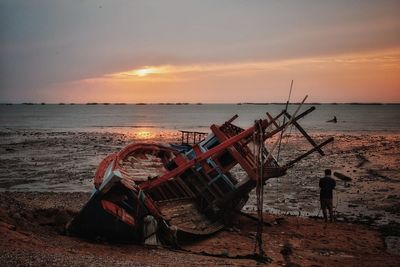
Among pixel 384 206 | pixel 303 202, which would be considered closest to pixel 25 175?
pixel 303 202

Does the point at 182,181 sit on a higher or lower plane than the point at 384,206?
higher

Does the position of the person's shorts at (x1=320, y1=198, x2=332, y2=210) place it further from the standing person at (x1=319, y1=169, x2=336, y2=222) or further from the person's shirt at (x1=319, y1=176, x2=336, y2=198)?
the person's shirt at (x1=319, y1=176, x2=336, y2=198)

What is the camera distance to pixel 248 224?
48.6ft

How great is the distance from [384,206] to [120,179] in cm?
1257

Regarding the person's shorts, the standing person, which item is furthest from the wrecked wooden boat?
the person's shorts

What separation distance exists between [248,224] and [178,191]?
3.28 metres

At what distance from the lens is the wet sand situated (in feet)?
30.9

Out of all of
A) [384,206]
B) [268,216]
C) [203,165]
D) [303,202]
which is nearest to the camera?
[203,165]

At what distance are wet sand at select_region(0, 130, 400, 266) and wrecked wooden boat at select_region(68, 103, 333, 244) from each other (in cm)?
57

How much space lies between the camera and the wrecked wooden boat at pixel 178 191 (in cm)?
1092

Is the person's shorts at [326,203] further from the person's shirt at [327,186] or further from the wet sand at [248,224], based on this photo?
the wet sand at [248,224]

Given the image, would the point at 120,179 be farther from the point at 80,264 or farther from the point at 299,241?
the point at 299,241

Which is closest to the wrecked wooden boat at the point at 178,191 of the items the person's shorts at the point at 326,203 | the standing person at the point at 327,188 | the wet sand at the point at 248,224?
the wet sand at the point at 248,224

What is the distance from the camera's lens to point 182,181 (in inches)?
530
